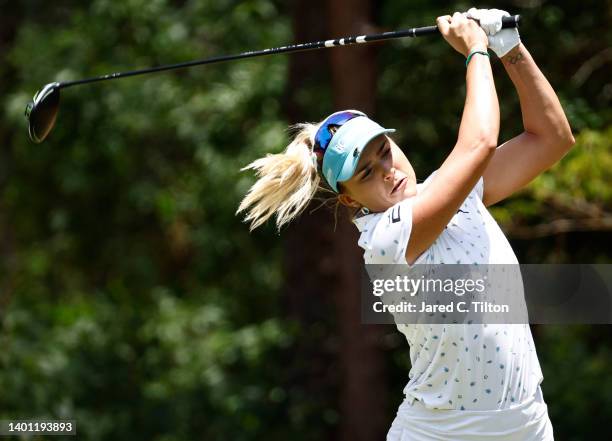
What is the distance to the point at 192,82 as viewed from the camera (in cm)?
923

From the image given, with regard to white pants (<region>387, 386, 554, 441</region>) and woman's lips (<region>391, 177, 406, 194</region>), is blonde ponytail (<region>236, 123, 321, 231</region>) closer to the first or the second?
woman's lips (<region>391, 177, 406, 194</region>)

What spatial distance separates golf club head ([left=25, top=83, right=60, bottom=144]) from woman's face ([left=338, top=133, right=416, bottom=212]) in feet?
5.06

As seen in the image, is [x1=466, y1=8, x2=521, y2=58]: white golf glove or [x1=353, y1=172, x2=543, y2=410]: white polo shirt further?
[x1=466, y1=8, x2=521, y2=58]: white golf glove

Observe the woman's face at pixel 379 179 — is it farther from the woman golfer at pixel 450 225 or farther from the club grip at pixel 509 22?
the club grip at pixel 509 22

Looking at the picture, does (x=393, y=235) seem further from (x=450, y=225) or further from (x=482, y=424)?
(x=482, y=424)

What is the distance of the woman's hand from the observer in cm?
274

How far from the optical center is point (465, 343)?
2705 mm

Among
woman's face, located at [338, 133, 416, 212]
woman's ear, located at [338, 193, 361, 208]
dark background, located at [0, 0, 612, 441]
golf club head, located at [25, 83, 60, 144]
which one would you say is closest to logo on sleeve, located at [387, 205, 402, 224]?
woman's face, located at [338, 133, 416, 212]

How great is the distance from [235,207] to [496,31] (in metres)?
5.40

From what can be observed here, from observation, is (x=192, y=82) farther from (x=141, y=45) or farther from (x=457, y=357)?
(x=457, y=357)

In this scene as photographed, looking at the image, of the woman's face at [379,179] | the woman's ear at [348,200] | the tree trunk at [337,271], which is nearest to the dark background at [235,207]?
the tree trunk at [337,271]

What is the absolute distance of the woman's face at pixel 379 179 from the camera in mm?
2764

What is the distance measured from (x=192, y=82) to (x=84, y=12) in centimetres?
114

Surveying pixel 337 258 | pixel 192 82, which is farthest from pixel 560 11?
pixel 192 82
